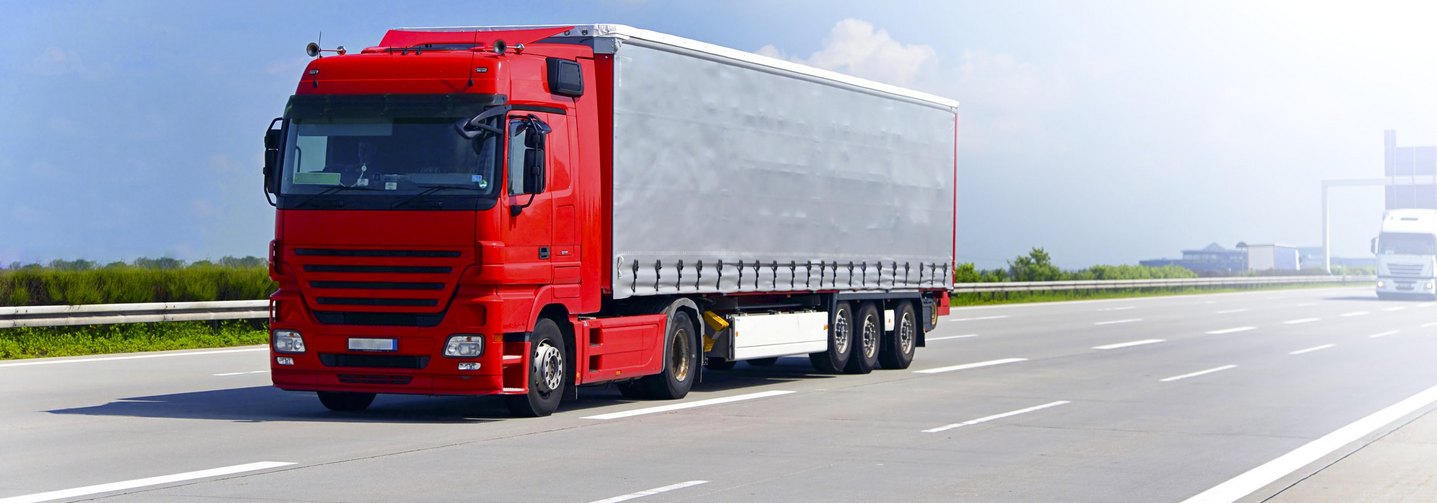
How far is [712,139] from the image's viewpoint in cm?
1694

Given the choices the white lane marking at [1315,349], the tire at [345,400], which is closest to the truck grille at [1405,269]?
the white lane marking at [1315,349]

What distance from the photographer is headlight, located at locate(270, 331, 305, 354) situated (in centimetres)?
1395

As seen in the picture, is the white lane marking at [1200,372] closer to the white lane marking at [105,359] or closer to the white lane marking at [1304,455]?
the white lane marking at [1304,455]

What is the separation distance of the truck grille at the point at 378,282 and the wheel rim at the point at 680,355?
3481 millimetres

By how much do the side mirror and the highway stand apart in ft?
6.75

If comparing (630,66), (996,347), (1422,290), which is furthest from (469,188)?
(1422,290)

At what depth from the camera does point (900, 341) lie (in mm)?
21578

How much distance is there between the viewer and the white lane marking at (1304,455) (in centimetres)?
1019

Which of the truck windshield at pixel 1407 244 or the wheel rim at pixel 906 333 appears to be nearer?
the wheel rim at pixel 906 333

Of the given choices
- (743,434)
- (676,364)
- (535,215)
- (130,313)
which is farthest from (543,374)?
(130,313)

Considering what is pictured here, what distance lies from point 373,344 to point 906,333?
9.74 meters

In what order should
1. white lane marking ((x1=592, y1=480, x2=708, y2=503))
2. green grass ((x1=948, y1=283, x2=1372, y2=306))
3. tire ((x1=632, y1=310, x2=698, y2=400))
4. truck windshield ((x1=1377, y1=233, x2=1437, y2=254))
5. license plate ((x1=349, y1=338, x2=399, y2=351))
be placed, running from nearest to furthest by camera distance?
1. white lane marking ((x1=592, y1=480, x2=708, y2=503))
2. license plate ((x1=349, y1=338, x2=399, y2=351))
3. tire ((x1=632, y1=310, x2=698, y2=400))
4. green grass ((x1=948, y1=283, x2=1372, y2=306))
5. truck windshield ((x1=1377, y1=233, x2=1437, y2=254))

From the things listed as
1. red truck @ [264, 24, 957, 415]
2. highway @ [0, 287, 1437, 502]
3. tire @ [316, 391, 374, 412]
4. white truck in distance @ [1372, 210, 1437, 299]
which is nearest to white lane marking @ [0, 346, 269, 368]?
highway @ [0, 287, 1437, 502]

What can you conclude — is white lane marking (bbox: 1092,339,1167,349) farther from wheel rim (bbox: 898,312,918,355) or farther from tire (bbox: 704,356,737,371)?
tire (bbox: 704,356,737,371)
